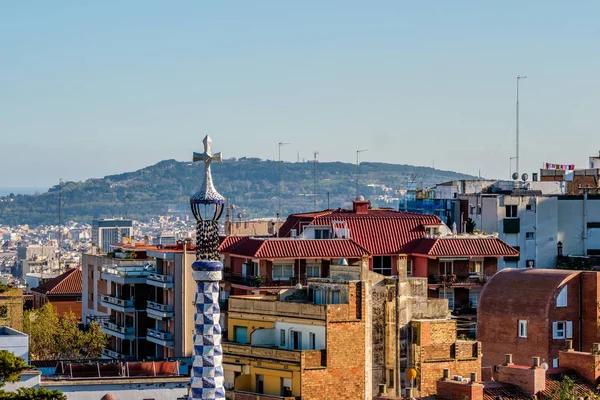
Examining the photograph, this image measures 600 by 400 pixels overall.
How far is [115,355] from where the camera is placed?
88688mm

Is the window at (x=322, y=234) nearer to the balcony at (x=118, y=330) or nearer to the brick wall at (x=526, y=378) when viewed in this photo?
the balcony at (x=118, y=330)

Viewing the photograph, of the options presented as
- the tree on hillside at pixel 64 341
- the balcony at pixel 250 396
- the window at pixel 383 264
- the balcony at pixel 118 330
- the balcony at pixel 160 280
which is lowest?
the tree on hillside at pixel 64 341

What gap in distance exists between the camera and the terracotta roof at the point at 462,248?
8131cm

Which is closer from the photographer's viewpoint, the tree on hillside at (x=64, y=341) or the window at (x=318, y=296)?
the window at (x=318, y=296)

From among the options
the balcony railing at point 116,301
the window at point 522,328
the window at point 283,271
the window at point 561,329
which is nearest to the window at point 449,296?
the window at point 283,271

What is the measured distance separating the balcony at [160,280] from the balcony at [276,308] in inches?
929

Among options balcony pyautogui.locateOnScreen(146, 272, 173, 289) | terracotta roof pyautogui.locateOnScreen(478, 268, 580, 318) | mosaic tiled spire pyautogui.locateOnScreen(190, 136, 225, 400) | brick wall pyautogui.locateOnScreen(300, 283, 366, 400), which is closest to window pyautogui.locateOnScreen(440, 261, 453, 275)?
terracotta roof pyautogui.locateOnScreen(478, 268, 580, 318)

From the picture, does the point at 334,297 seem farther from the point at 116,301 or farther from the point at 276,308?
the point at 116,301

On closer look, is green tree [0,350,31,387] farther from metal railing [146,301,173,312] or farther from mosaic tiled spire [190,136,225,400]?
metal railing [146,301,173,312]

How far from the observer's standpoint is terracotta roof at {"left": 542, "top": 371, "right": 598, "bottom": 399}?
168ft

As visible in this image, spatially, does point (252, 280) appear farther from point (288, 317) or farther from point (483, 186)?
point (483, 186)

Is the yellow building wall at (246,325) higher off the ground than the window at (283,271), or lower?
lower

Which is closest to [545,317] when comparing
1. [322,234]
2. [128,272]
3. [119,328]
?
[322,234]

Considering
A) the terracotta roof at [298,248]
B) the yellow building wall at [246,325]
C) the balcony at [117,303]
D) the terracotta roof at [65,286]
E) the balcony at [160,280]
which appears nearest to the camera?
the yellow building wall at [246,325]
